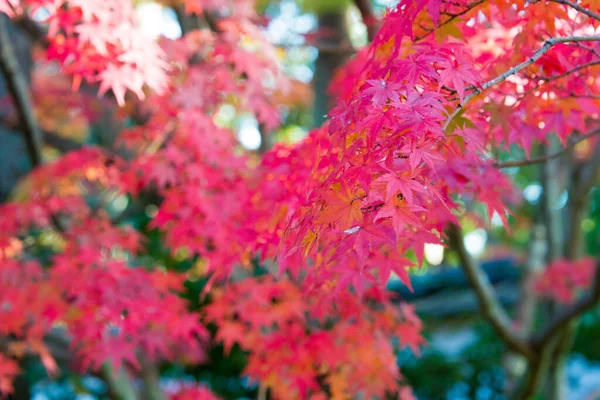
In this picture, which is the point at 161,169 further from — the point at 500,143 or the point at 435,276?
the point at 435,276

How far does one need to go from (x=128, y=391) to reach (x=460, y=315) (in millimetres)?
5969

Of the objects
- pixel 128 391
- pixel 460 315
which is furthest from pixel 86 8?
pixel 460 315

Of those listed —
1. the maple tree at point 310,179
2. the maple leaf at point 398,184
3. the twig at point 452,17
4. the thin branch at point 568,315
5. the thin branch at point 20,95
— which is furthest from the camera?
the thin branch at point 20,95

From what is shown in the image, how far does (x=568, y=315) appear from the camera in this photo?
11.0 ft

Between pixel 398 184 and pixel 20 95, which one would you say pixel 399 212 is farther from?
pixel 20 95

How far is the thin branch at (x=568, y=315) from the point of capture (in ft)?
10.5

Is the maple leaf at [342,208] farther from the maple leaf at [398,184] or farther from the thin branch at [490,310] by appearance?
the thin branch at [490,310]

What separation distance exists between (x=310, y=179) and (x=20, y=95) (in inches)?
104

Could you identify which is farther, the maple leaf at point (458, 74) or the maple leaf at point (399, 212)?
the maple leaf at point (458, 74)

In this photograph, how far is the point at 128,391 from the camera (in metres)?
3.84

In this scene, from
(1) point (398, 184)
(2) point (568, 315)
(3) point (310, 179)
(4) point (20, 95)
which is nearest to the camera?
(1) point (398, 184)

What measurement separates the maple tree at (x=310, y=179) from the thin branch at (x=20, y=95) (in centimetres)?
1

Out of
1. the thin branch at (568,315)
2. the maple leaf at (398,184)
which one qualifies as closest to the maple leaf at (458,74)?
the maple leaf at (398,184)

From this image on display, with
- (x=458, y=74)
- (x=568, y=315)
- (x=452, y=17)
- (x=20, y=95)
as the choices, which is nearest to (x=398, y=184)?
(x=458, y=74)
